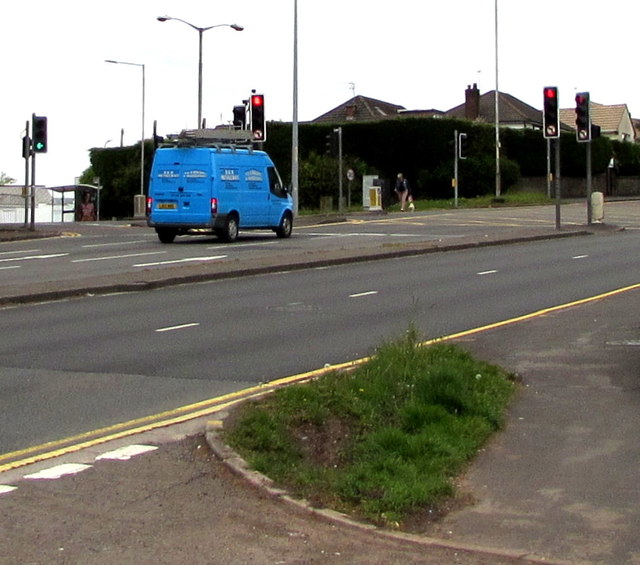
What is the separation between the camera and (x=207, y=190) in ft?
99.7

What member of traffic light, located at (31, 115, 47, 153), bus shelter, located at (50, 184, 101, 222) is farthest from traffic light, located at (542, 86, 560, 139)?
bus shelter, located at (50, 184, 101, 222)

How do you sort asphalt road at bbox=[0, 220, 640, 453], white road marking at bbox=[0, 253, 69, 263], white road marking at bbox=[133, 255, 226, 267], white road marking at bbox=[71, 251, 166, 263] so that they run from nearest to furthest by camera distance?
asphalt road at bbox=[0, 220, 640, 453], white road marking at bbox=[133, 255, 226, 267], white road marking at bbox=[71, 251, 166, 263], white road marking at bbox=[0, 253, 69, 263]

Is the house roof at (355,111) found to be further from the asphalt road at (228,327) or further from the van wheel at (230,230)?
the asphalt road at (228,327)

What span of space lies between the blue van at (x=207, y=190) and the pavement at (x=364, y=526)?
71.8 feet

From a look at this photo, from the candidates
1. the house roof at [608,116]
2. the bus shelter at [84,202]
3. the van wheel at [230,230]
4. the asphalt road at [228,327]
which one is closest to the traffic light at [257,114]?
the van wheel at [230,230]

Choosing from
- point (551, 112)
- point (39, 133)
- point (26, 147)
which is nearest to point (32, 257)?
point (39, 133)

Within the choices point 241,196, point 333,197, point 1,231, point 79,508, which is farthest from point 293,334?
point 333,197

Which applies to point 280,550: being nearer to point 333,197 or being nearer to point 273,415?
point 273,415

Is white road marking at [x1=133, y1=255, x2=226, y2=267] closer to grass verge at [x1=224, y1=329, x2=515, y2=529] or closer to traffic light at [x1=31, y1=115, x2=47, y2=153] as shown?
traffic light at [x1=31, y1=115, x2=47, y2=153]

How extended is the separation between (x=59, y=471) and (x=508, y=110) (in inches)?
3933

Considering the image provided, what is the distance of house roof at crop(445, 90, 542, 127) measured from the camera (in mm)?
102000

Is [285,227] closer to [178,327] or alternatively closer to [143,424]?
[178,327]

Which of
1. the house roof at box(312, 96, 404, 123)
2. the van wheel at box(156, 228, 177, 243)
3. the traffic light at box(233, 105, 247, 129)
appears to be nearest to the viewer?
the van wheel at box(156, 228, 177, 243)

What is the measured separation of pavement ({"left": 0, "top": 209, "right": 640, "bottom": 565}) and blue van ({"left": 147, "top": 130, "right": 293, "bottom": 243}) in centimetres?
2187
